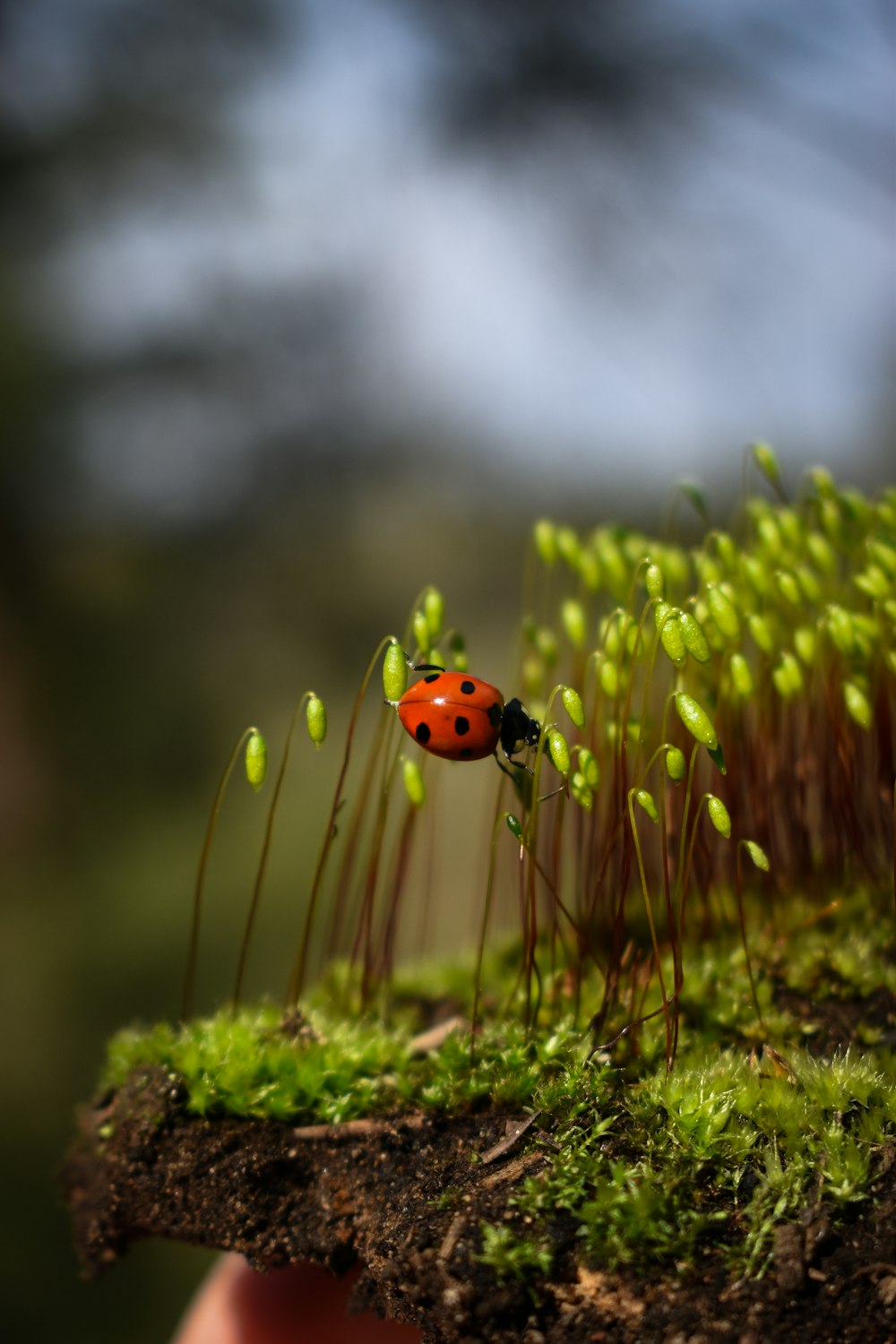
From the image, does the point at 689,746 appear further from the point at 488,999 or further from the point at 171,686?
the point at 171,686

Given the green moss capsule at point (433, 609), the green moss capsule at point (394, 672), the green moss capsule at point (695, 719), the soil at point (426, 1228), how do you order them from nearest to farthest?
the soil at point (426, 1228)
the green moss capsule at point (695, 719)
the green moss capsule at point (394, 672)
the green moss capsule at point (433, 609)

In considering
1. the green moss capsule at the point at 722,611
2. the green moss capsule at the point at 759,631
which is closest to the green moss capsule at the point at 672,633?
the green moss capsule at the point at 722,611

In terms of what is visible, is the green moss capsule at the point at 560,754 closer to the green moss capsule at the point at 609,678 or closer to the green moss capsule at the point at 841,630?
the green moss capsule at the point at 609,678

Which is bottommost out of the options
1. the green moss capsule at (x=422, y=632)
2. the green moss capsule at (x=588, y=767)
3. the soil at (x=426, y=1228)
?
the soil at (x=426, y=1228)

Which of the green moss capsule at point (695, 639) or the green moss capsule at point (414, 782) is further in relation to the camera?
the green moss capsule at point (414, 782)

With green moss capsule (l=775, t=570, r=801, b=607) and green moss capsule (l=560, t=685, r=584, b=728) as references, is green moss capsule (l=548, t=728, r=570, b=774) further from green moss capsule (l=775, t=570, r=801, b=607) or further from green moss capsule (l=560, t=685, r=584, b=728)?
green moss capsule (l=775, t=570, r=801, b=607)

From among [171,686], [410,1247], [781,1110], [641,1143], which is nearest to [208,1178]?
[410,1247]

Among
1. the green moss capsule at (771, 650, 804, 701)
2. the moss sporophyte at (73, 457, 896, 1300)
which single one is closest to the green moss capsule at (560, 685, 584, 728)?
the moss sporophyte at (73, 457, 896, 1300)

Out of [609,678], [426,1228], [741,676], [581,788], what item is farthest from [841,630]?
[426,1228]
